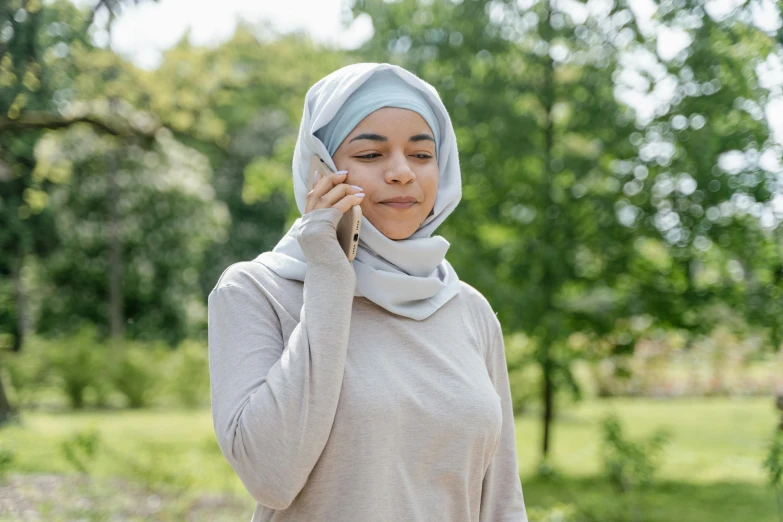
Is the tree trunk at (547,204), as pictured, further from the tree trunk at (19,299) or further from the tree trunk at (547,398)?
the tree trunk at (19,299)

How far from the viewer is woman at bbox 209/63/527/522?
4.11ft

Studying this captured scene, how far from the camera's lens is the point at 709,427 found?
8.65m

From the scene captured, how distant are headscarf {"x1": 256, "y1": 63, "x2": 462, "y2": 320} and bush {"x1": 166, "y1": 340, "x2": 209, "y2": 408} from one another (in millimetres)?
8697

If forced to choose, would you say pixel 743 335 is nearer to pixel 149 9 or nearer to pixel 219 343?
pixel 149 9

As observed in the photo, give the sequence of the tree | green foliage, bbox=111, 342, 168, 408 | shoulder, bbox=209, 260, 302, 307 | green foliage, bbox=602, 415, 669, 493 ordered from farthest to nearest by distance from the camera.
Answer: green foliage, bbox=111, 342, 168, 408
the tree
green foliage, bbox=602, 415, 669, 493
shoulder, bbox=209, 260, 302, 307

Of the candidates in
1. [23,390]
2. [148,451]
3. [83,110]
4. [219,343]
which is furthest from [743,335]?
[23,390]

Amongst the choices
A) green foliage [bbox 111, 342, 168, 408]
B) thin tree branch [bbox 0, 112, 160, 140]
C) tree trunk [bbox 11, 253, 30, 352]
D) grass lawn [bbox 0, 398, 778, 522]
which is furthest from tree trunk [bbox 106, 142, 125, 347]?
thin tree branch [bbox 0, 112, 160, 140]

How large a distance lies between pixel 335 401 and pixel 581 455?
21.8ft

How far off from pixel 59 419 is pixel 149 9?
5015 mm

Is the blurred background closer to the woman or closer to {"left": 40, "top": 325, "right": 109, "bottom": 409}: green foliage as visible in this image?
{"left": 40, "top": 325, "right": 109, "bottom": 409}: green foliage

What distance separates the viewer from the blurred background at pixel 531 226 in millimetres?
3992

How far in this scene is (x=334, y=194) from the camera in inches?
54.2

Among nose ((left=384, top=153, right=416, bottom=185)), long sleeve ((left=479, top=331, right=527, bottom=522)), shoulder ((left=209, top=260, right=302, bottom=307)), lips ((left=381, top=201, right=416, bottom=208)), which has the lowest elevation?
long sleeve ((left=479, top=331, right=527, bottom=522))

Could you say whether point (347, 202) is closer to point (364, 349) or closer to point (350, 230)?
point (350, 230)
